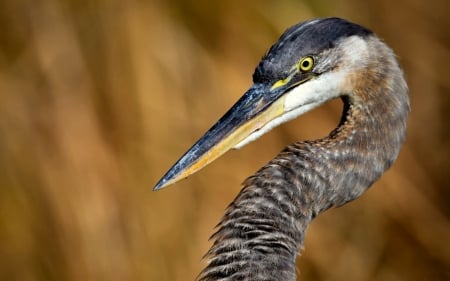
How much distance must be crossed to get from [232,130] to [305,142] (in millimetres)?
204

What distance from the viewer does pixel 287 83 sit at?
2764 mm

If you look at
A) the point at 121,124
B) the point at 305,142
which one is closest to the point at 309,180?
the point at 305,142

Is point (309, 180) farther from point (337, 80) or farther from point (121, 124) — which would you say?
point (121, 124)

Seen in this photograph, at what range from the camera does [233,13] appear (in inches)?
183

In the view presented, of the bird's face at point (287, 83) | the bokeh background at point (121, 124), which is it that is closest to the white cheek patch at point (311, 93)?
the bird's face at point (287, 83)

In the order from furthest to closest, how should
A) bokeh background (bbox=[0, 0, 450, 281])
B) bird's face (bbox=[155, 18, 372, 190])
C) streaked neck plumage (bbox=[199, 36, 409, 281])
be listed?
bokeh background (bbox=[0, 0, 450, 281]) → bird's face (bbox=[155, 18, 372, 190]) → streaked neck plumage (bbox=[199, 36, 409, 281])

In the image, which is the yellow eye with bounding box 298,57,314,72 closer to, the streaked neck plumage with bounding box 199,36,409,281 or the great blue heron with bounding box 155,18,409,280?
the great blue heron with bounding box 155,18,409,280

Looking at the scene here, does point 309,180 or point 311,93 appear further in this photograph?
point 311,93

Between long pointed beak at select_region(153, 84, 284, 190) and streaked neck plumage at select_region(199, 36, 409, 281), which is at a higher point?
long pointed beak at select_region(153, 84, 284, 190)

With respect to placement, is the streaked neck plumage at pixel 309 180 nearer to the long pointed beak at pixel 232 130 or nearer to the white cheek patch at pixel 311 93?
the white cheek patch at pixel 311 93

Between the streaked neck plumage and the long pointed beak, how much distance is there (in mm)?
145

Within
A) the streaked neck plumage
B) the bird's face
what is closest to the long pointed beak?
the bird's face

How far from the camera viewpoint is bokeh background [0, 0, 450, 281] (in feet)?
14.9

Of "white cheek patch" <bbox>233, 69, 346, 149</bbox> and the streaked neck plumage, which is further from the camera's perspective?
"white cheek patch" <bbox>233, 69, 346, 149</bbox>
